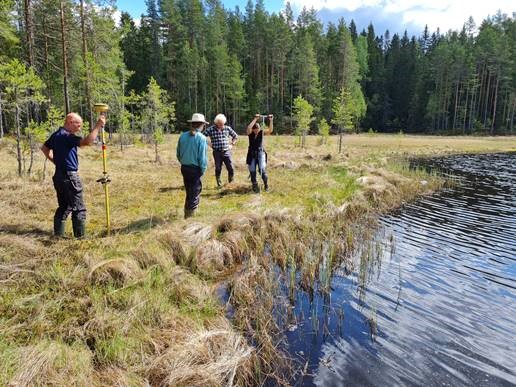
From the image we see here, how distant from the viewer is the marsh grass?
11.8 feet

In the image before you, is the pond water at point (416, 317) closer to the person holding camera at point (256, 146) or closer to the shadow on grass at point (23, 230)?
the person holding camera at point (256, 146)

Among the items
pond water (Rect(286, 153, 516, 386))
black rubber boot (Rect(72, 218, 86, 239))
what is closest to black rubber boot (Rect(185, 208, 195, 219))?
black rubber boot (Rect(72, 218, 86, 239))

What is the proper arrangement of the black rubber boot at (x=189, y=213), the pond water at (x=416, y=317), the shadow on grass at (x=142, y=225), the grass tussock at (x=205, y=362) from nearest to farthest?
the grass tussock at (x=205, y=362), the pond water at (x=416, y=317), the shadow on grass at (x=142, y=225), the black rubber boot at (x=189, y=213)

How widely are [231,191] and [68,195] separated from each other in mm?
5350

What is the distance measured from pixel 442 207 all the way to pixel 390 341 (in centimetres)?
988

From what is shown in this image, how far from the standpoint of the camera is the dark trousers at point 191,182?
7.55 meters

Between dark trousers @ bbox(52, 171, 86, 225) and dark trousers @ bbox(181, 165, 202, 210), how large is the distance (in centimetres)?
204

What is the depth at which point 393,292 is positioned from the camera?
6219 mm

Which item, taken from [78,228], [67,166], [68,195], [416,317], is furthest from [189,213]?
[416,317]

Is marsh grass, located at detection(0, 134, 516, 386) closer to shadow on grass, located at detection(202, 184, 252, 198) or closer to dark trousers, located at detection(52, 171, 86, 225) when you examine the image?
shadow on grass, located at detection(202, 184, 252, 198)

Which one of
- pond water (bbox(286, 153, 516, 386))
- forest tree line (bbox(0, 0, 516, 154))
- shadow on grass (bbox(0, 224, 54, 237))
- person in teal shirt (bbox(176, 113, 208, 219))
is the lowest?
pond water (bbox(286, 153, 516, 386))

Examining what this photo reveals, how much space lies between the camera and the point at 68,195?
6.20 metres

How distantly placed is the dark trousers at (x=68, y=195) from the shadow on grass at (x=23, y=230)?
45cm

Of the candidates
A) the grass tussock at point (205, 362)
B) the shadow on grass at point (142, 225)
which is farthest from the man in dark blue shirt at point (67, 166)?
the grass tussock at point (205, 362)
